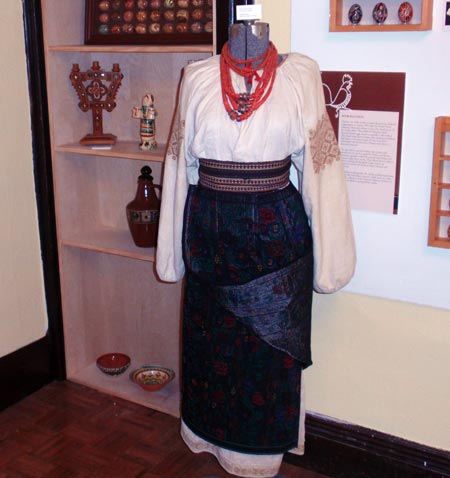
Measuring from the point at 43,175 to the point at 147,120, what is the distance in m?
0.47

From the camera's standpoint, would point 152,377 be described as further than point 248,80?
Yes

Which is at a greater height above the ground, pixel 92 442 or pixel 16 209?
pixel 16 209

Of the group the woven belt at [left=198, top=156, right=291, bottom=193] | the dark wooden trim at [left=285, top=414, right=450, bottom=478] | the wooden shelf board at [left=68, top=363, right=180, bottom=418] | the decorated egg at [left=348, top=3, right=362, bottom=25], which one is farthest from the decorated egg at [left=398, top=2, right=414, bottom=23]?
the wooden shelf board at [left=68, top=363, right=180, bottom=418]

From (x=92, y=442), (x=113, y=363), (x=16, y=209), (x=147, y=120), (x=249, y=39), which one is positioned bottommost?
(x=92, y=442)

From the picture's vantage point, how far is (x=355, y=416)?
225 cm

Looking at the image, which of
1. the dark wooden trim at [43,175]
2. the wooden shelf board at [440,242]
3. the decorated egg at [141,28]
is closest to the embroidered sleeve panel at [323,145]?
the wooden shelf board at [440,242]

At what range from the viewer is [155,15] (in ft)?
8.15

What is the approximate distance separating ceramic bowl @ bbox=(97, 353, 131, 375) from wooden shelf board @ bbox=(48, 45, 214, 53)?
1.25 m

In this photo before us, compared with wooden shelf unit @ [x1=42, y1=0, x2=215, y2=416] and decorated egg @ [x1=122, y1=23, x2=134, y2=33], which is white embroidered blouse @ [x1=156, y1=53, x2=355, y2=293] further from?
decorated egg @ [x1=122, y1=23, x2=134, y2=33]

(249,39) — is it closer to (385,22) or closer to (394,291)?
(385,22)

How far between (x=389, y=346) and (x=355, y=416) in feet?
0.93

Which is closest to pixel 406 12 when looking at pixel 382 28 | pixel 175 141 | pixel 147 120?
pixel 382 28

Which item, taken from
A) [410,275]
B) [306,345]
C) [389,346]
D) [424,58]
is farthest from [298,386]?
[424,58]

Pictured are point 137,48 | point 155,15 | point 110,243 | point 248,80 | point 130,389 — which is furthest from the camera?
point 130,389
